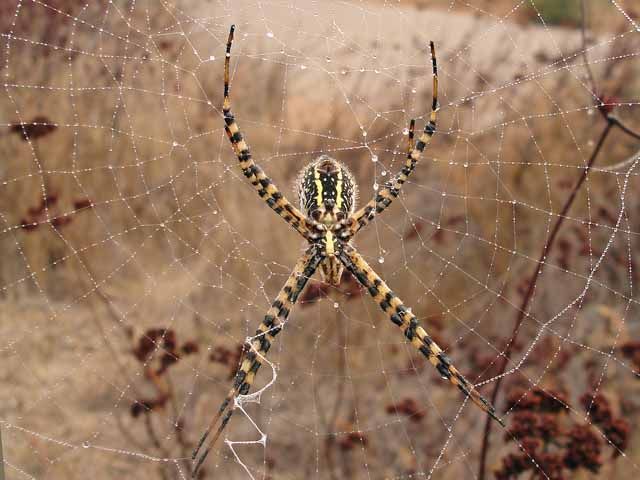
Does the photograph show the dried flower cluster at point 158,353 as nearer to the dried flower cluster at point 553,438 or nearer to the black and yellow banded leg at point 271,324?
the black and yellow banded leg at point 271,324

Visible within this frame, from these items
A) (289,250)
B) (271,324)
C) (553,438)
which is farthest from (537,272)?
(289,250)

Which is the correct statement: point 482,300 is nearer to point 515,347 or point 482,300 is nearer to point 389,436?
point 515,347

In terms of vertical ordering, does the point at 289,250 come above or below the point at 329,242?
below

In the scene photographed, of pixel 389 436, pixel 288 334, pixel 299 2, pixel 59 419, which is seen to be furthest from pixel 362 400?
pixel 299 2

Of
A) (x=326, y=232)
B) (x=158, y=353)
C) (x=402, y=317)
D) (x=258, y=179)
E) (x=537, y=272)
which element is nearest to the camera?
(x=537, y=272)

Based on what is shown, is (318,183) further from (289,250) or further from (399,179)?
(289,250)

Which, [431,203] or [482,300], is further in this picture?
[431,203]
